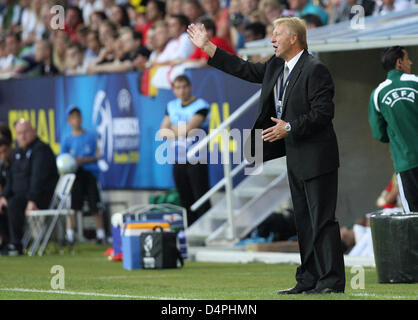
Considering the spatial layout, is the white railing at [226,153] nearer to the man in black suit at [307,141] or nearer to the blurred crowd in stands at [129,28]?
the blurred crowd in stands at [129,28]

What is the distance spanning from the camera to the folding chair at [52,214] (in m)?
17.5

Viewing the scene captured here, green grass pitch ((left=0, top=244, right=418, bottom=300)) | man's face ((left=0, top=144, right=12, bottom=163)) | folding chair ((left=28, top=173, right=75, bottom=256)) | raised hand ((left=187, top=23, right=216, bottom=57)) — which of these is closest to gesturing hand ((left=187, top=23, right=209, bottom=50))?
raised hand ((left=187, top=23, right=216, bottom=57))

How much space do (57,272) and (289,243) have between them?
11.4 ft

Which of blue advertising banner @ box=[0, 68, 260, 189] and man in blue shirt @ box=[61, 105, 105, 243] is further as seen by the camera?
man in blue shirt @ box=[61, 105, 105, 243]

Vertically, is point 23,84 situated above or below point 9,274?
above

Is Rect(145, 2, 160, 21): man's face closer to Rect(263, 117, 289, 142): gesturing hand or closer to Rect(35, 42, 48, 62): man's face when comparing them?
Rect(35, 42, 48, 62): man's face

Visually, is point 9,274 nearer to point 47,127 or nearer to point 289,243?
point 289,243

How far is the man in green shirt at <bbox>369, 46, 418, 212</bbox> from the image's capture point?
437 inches

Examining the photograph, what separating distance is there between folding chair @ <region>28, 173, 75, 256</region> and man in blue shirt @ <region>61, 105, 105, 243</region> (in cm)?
80

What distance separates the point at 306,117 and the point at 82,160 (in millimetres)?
10862

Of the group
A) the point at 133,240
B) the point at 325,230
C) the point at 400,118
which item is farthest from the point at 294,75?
the point at 133,240

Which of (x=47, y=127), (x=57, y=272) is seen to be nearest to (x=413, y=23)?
(x=57, y=272)

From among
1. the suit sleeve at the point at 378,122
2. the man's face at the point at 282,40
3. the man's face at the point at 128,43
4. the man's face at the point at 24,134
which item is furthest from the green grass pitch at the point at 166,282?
the man's face at the point at 128,43
